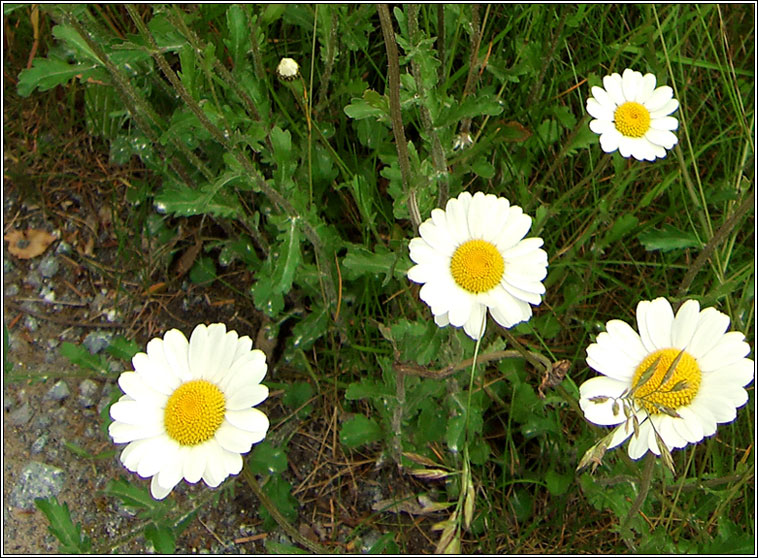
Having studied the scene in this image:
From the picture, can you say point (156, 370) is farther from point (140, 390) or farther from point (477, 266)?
point (477, 266)

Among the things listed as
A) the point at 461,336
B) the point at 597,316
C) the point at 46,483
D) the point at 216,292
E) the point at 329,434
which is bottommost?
the point at 46,483

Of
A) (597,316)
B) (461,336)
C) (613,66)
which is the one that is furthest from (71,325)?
(613,66)

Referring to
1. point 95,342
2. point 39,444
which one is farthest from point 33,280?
point 39,444

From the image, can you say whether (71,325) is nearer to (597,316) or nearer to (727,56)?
(597,316)

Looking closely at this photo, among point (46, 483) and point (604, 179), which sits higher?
point (604, 179)

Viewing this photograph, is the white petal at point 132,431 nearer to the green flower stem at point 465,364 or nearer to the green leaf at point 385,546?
the green flower stem at point 465,364

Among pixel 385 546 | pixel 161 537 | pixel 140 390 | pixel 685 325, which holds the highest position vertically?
pixel 685 325

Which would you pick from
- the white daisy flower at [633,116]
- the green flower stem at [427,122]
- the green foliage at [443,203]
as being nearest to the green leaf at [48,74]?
the green foliage at [443,203]
